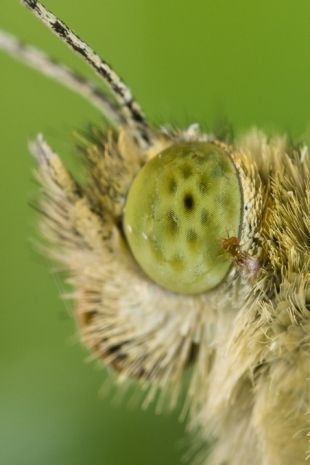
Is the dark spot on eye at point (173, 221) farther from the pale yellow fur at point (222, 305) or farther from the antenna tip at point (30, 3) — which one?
the antenna tip at point (30, 3)

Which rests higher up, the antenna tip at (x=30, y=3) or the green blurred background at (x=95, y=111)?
the green blurred background at (x=95, y=111)

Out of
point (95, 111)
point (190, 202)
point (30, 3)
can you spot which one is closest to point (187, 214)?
point (190, 202)

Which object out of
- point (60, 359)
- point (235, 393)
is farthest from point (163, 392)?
point (60, 359)

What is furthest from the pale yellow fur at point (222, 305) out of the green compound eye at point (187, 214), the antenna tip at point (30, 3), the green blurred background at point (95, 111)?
the green blurred background at point (95, 111)

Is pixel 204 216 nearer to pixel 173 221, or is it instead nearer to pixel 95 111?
pixel 173 221

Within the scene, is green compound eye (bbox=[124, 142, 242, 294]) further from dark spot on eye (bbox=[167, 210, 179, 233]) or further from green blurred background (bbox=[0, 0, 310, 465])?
green blurred background (bbox=[0, 0, 310, 465])

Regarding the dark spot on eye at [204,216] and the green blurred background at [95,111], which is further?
the green blurred background at [95,111]

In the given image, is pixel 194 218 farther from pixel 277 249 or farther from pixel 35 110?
pixel 35 110
